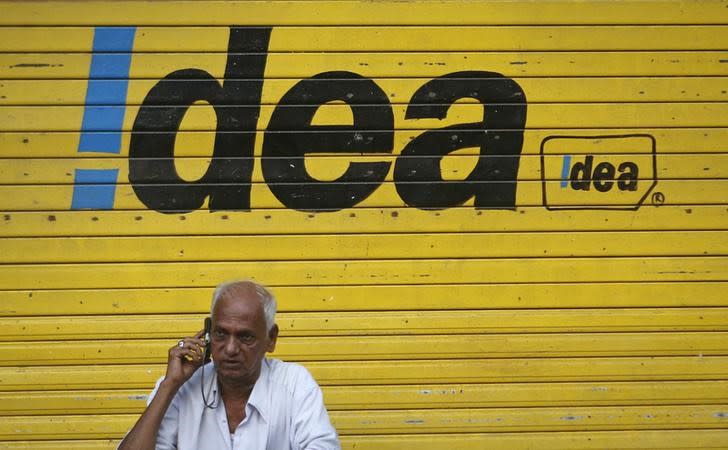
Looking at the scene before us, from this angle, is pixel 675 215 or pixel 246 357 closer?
pixel 246 357

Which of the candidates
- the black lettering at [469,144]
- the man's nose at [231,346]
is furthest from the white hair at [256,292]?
the black lettering at [469,144]

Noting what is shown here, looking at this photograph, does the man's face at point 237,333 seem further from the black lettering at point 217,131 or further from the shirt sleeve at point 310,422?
the black lettering at point 217,131

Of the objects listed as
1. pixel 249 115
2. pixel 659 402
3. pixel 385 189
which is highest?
pixel 249 115

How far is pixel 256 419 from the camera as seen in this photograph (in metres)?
3.65

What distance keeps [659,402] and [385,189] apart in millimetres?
1966

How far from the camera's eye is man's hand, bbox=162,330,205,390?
3.60 m

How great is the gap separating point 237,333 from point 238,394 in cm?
30

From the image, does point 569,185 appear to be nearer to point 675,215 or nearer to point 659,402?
point 675,215

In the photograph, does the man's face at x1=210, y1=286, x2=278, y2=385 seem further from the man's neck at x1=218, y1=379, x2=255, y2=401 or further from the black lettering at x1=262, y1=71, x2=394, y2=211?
the black lettering at x1=262, y1=71, x2=394, y2=211

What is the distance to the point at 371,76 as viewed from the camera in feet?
17.1

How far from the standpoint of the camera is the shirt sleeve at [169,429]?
11.9ft

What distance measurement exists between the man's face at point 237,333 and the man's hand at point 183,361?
0.07m

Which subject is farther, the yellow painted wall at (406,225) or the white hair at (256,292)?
the yellow painted wall at (406,225)

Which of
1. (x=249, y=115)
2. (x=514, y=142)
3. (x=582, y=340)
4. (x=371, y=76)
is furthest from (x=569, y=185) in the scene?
(x=249, y=115)
